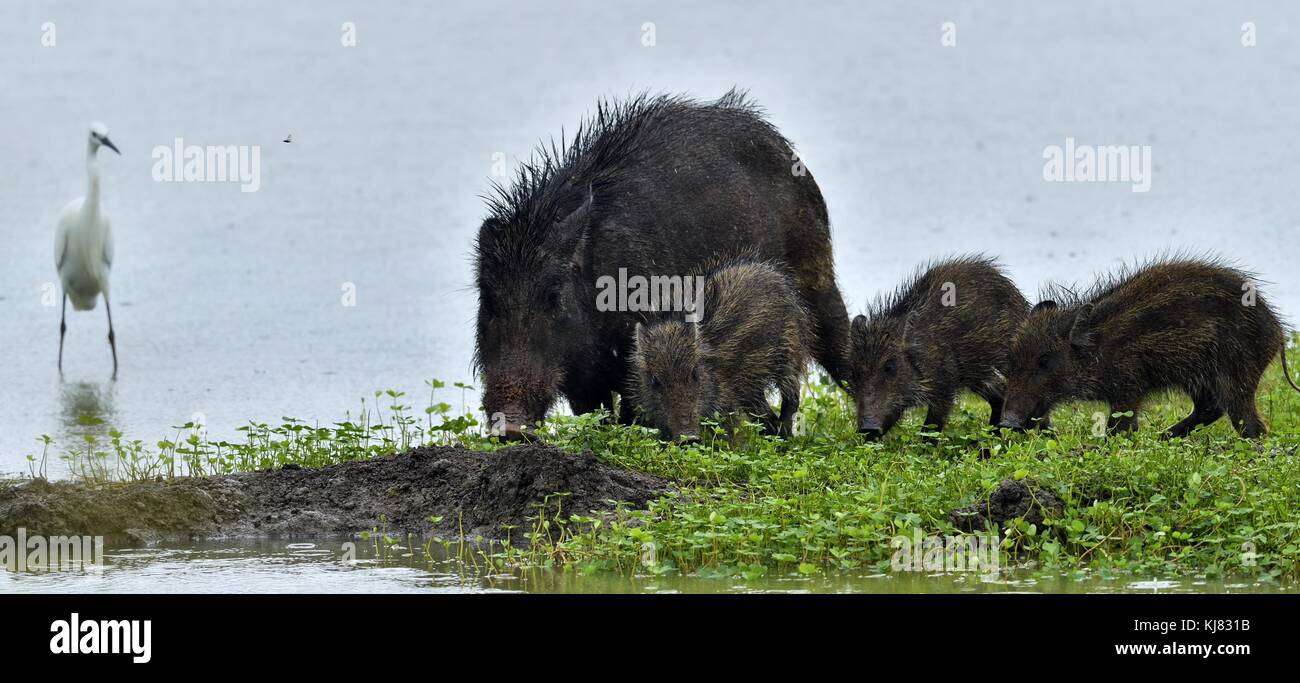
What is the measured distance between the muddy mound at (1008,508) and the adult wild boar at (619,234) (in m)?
2.87

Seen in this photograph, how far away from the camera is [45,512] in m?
8.38

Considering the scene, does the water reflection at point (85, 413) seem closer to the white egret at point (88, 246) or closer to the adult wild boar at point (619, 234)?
the white egret at point (88, 246)

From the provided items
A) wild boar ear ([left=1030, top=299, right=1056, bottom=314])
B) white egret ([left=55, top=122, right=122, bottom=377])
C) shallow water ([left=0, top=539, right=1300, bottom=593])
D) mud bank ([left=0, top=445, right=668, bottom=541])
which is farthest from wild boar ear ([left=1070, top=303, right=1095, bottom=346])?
white egret ([left=55, top=122, right=122, bottom=377])

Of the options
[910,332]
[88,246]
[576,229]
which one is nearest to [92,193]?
[88,246]

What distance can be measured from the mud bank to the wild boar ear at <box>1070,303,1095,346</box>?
2.88 metres

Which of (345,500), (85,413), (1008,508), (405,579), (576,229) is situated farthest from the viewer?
(85,413)

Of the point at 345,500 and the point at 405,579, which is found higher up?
the point at 345,500

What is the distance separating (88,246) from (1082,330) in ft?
27.9

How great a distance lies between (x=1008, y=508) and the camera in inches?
302

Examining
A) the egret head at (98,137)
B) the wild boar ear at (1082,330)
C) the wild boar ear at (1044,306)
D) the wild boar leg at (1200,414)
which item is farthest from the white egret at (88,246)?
the wild boar leg at (1200,414)

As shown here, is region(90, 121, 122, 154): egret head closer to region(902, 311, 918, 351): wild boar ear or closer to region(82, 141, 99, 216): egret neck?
region(82, 141, 99, 216): egret neck

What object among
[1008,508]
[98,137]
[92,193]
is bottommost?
[1008,508]

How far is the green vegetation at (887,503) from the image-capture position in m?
7.32

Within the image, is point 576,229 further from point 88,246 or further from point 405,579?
point 88,246
